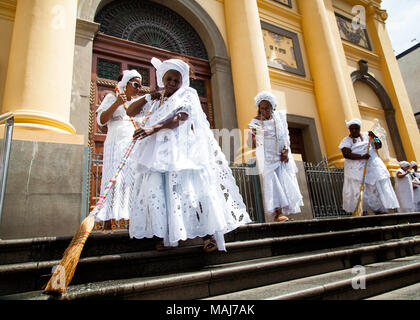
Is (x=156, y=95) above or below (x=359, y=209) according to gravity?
above

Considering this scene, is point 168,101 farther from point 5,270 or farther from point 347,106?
point 347,106

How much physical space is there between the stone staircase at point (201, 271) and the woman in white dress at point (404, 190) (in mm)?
5652

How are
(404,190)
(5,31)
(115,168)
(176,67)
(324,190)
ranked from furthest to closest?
1. (404,190)
2. (324,190)
3. (5,31)
4. (115,168)
5. (176,67)

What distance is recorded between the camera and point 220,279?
216 cm

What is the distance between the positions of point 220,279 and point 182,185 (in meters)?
0.88

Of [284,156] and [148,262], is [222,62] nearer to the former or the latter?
[284,156]

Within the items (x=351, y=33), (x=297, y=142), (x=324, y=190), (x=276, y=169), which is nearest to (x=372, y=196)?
(x=324, y=190)

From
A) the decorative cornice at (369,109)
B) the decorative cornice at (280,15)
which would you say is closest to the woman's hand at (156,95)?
the decorative cornice at (280,15)

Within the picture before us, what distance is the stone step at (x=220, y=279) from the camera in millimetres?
1790

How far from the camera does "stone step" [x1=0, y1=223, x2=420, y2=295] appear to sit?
2.05 metres

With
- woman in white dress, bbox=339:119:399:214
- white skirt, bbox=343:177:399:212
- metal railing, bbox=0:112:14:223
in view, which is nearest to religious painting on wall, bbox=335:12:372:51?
woman in white dress, bbox=339:119:399:214

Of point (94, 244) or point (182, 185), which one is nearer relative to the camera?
point (94, 244)

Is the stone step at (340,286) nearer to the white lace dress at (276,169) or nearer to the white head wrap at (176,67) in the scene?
the white lace dress at (276,169)

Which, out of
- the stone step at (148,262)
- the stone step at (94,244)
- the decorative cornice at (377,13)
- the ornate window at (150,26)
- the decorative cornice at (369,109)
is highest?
the decorative cornice at (377,13)
